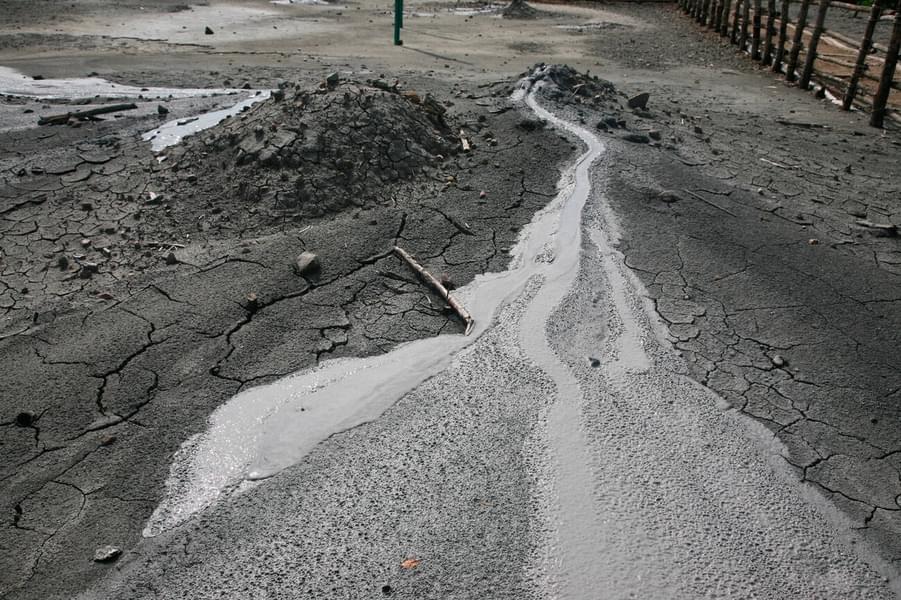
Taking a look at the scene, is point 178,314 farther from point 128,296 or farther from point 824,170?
point 824,170

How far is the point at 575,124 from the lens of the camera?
20.6ft

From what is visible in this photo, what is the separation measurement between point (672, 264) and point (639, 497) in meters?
2.09

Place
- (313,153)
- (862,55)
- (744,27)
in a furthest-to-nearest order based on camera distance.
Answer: (744,27)
(862,55)
(313,153)

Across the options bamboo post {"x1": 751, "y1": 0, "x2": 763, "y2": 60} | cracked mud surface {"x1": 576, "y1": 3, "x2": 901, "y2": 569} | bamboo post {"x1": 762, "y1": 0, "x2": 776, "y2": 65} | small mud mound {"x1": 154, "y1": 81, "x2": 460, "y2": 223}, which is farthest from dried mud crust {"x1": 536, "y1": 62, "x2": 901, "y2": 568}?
bamboo post {"x1": 751, "y1": 0, "x2": 763, "y2": 60}

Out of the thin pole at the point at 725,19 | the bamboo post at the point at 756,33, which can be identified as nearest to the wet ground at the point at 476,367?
the bamboo post at the point at 756,33

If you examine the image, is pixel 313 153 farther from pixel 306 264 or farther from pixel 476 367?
pixel 476 367

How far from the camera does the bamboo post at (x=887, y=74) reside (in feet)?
24.7

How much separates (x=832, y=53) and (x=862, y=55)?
4.16 metres

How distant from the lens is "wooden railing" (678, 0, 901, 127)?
25.8 feet

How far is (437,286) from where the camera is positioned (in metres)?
4.09

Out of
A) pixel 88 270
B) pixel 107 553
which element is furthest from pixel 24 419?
pixel 88 270

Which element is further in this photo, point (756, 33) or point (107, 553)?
point (756, 33)

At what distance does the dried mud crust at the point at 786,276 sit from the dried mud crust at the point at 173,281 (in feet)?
3.12

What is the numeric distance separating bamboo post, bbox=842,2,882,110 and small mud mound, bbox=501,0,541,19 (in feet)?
30.5
